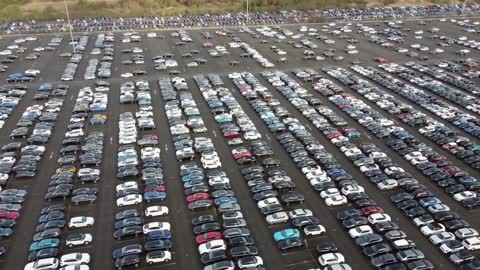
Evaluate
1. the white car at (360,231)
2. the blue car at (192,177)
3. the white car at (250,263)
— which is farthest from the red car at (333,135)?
the white car at (250,263)

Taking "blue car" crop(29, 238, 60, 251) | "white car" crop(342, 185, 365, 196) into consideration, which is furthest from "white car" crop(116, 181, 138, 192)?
"white car" crop(342, 185, 365, 196)

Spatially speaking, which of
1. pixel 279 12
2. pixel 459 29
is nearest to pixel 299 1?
pixel 279 12

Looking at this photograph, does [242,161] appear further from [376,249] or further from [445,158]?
[445,158]

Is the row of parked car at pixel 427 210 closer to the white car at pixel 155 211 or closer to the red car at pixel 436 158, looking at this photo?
the red car at pixel 436 158

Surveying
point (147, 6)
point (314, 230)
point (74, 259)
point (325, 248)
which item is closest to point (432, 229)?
point (325, 248)

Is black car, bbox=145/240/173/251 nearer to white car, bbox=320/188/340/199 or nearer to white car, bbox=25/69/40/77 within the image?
white car, bbox=320/188/340/199

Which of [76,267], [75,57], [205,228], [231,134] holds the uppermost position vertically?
[75,57]

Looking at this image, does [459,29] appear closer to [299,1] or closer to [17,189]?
[299,1]
